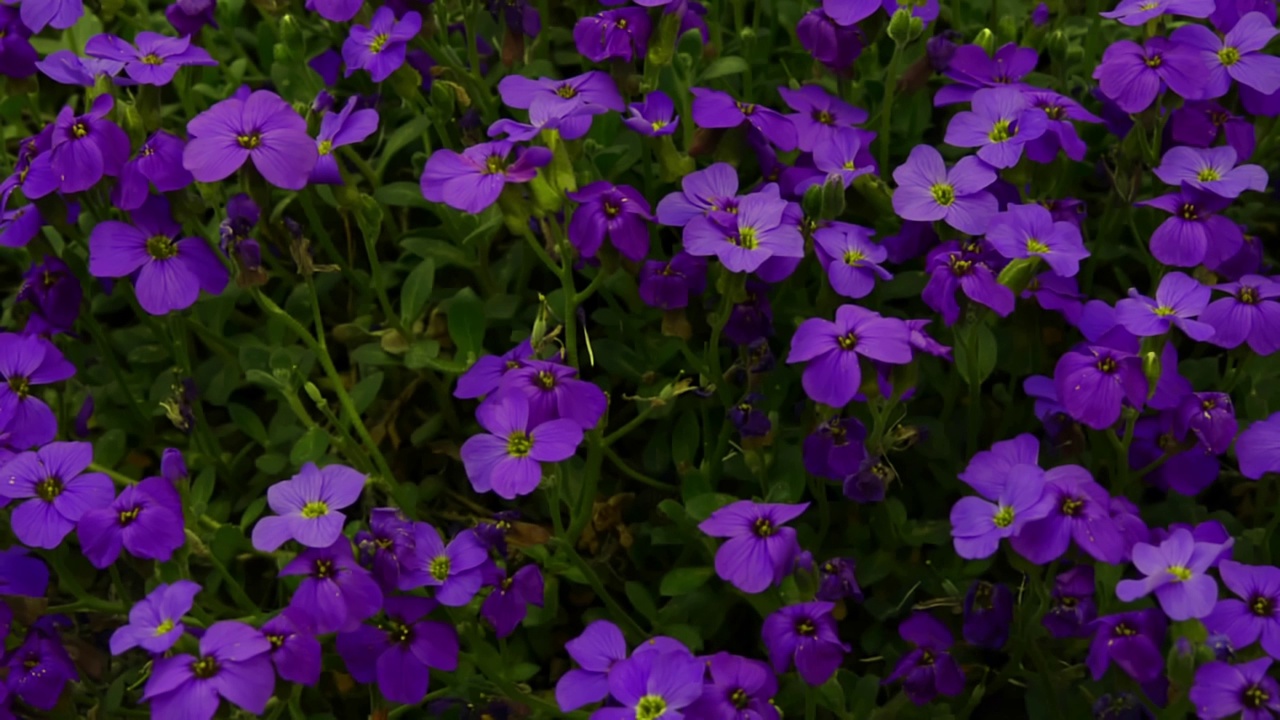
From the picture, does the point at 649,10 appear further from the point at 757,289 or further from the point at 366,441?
the point at 366,441

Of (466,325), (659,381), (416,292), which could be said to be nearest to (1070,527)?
(659,381)

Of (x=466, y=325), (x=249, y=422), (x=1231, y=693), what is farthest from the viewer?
(x=249, y=422)

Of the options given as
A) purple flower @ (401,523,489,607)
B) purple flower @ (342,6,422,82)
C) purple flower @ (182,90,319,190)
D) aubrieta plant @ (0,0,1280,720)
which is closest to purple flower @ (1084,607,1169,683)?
aubrieta plant @ (0,0,1280,720)

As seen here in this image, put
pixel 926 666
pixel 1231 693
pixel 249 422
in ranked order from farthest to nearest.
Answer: pixel 249 422
pixel 926 666
pixel 1231 693

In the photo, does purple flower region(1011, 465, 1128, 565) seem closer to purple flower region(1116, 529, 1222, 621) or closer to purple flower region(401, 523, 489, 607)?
purple flower region(1116, 529, 1222, 621)

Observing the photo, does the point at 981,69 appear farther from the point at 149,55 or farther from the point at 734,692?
the point at 149,55

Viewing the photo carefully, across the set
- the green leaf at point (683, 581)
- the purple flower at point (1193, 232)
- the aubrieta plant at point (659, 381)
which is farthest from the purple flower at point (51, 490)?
the purple flower at point (1193, 232)

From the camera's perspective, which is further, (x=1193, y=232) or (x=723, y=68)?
(x=723, y=68)
